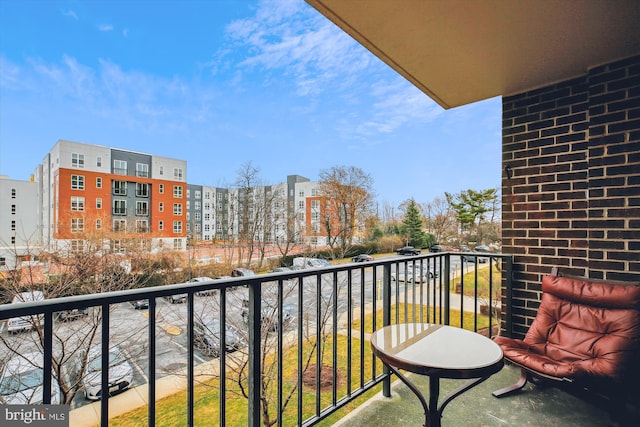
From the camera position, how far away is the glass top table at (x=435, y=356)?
1.19 meters

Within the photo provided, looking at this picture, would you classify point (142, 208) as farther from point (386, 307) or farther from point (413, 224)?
point (386, 307)

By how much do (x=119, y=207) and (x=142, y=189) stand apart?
2346 mm

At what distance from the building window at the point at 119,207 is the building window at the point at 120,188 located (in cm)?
70

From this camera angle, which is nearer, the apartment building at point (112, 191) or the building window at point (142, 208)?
the apartment building at point (112, 191)

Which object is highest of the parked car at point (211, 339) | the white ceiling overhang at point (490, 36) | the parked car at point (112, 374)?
the white ceiling overhang at point (490, 36)

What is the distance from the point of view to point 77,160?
21.7 meters

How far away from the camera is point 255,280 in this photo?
1245 mm

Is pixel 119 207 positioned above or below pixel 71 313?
above

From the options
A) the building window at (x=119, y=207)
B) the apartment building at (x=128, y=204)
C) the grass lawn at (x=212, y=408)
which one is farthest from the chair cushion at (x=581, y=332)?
the building window at (x=119, y=207)

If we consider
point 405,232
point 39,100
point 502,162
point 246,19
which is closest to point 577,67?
point 502,162

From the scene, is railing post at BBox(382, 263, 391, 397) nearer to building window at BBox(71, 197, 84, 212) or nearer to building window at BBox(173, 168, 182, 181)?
building window at BBox(71, 197, 84, 212)

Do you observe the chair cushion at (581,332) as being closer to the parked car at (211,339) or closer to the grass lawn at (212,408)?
the grass lawn at (212,408)

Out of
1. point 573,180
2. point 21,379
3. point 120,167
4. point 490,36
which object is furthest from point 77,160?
point 573,180

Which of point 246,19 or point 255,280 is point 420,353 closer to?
point 255,280
